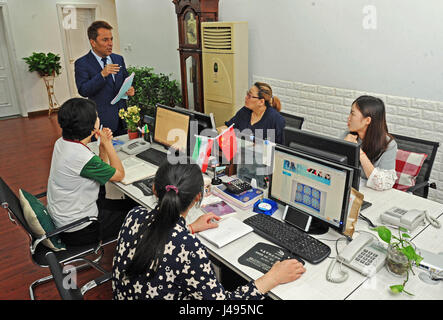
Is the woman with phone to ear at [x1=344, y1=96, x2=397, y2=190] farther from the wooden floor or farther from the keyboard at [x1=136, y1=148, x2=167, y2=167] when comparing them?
the wooden floor

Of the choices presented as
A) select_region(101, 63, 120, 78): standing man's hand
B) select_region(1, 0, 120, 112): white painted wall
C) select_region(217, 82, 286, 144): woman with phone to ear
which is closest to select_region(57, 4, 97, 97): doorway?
select_region(1, 0, 120, 112): white painted wall

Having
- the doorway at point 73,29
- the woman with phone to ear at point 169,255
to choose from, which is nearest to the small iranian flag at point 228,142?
the woman with phone to ear at point 169,255

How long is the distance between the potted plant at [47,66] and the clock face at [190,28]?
3.70 m

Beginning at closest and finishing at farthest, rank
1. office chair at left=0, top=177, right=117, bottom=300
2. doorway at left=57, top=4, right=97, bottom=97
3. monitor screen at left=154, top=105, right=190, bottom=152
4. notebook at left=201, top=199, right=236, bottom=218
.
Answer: office chair at left=0, top=177, right=117, bottom=300 < notebook at left=201, top=199, right=236, bottom=218 < monitor screen at left=154, top=105, right=190, bottom=152 < doorway at left=57, top=4, right=97, bottom=97

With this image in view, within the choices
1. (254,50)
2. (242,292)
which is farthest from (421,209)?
(254,50)

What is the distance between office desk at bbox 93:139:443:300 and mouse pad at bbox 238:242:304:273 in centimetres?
3

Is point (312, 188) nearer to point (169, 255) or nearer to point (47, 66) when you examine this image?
point (169, 255)

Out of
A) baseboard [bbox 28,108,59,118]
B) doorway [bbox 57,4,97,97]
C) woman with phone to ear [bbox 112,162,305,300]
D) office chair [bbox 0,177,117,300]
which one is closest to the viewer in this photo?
woman with phone to ear [bbox 112,162,305,300]

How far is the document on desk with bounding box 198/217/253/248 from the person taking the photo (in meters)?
1.83

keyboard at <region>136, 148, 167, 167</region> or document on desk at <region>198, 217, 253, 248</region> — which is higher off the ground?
keyboard at <region>136, 148, 167, 167</region>

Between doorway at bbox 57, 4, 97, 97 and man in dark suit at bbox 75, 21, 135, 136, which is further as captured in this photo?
doorway at bbox 57, 4, 97, 97

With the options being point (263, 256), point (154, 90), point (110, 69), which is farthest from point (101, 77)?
point (263, 256)

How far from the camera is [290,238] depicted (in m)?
1.82

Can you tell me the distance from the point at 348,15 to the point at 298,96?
1000mm
